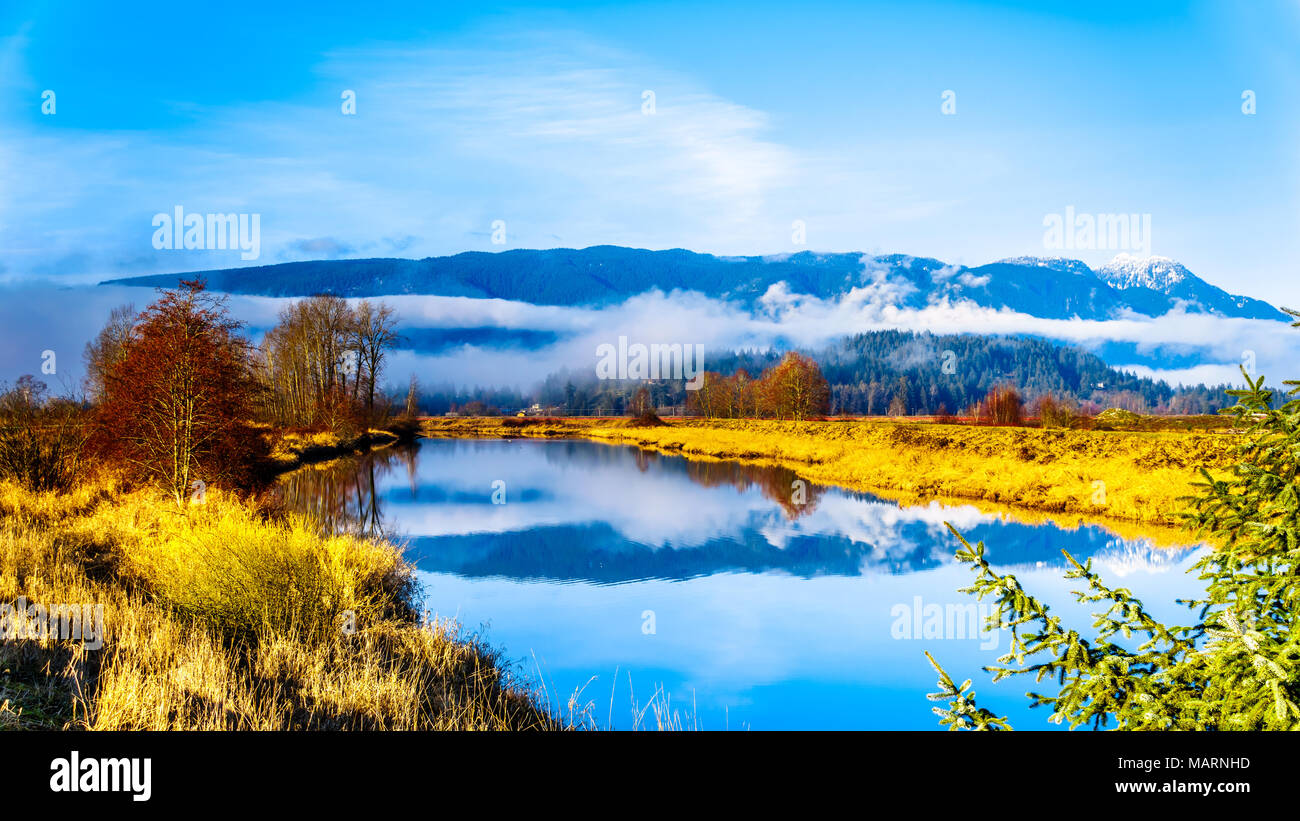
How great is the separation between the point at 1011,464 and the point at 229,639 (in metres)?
24.1

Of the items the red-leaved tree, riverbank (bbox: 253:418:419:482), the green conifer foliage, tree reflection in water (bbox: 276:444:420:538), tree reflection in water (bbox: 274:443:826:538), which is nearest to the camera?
the green conifer foliage

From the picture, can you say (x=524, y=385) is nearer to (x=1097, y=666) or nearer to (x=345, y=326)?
(x=345, y=326)

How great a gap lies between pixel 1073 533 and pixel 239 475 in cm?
1857

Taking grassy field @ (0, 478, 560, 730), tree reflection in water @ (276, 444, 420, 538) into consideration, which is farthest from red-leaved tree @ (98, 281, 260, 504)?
tree reflection in water @ (276, 444, 420, 538)

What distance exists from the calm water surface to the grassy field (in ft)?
4.54

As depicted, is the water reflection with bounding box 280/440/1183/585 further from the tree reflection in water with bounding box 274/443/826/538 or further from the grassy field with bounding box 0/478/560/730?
the grassy field with bounding box 0/478/560/730

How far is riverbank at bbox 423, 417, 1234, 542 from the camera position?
61.3 feet

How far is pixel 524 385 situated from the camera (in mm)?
134250

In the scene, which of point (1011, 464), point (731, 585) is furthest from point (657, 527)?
point (1011, 464)

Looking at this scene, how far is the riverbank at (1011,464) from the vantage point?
18.7 metres

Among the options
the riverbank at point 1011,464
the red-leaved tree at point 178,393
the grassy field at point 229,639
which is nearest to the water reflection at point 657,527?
the riverbank at point 1011,464

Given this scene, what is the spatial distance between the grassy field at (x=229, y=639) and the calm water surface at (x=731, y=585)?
139 centimetres

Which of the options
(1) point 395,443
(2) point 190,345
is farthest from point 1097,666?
(1) point 395,443

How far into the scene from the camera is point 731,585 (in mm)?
13586
